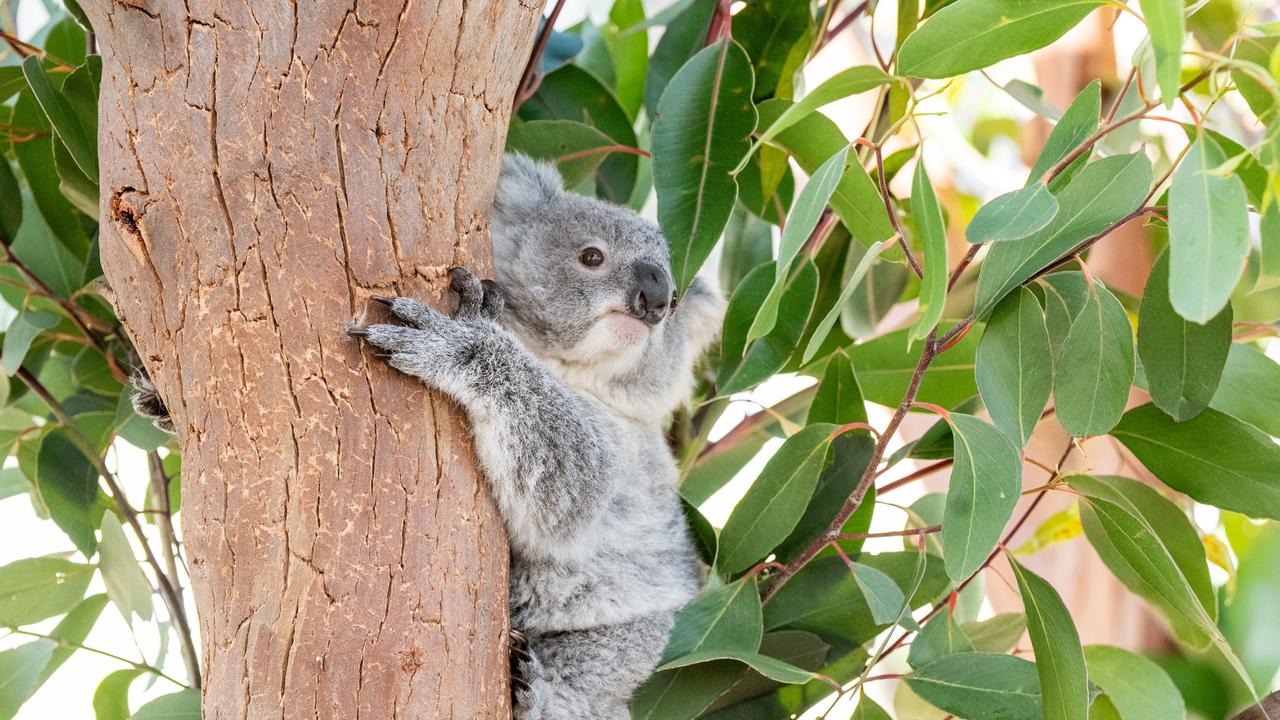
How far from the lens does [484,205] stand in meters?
1.48

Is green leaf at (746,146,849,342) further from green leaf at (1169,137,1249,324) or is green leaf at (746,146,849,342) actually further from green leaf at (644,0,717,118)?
green leaf at (644,0,717,118)

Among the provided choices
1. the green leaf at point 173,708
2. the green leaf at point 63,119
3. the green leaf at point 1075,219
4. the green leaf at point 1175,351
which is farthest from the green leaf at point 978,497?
the green leaf at point 63,119

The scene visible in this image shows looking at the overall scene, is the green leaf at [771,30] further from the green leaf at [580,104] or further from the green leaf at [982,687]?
the green leaf at [982,687]

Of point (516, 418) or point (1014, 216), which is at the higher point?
point (1014, 216)

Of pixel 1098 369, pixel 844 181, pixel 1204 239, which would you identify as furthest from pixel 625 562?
pixel 1204 239

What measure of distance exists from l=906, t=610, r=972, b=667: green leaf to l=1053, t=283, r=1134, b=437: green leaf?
43cm

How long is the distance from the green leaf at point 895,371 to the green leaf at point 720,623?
576 millimetres

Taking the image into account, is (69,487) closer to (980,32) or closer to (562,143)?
(562,143)

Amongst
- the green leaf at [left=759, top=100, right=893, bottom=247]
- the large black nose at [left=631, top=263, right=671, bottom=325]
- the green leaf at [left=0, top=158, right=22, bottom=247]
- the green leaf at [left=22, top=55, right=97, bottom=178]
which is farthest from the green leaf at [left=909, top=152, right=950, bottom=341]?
the green leaf at [left=0, top=158, right=22, bottom=247]

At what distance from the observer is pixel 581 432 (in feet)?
5.75

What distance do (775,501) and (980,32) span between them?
2.37 feet

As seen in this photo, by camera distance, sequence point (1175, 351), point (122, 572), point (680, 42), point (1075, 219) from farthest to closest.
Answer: point (680, 42), point (122, 572), point (1175, 351), point (1075, 219)

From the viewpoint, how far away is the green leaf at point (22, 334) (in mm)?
1659

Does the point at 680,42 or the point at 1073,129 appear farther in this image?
the point at 680,42
